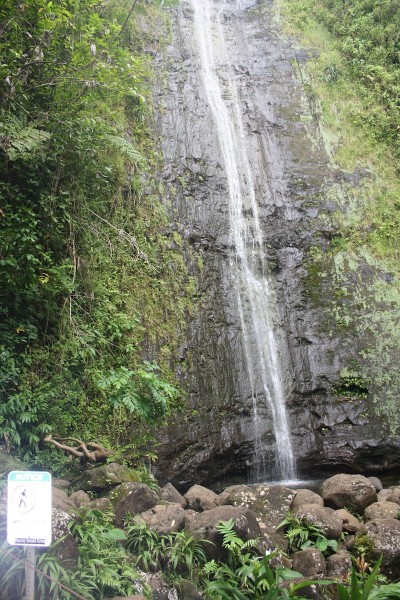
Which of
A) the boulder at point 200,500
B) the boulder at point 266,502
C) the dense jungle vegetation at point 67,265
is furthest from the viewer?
the dense jungle vegetation at point 67,265

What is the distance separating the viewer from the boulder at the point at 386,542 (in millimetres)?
4578

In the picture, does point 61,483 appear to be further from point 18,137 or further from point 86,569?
point 18,137

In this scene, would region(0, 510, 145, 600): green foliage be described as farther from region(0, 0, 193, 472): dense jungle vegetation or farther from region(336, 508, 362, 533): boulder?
region(336, 508, 362, 533): boulder

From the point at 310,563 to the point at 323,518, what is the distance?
662 millimetres

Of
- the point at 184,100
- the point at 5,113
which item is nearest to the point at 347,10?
the point at 184,100

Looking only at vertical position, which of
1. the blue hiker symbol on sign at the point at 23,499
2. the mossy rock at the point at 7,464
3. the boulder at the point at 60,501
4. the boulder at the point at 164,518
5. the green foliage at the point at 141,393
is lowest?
the boulder at the point at 164,518

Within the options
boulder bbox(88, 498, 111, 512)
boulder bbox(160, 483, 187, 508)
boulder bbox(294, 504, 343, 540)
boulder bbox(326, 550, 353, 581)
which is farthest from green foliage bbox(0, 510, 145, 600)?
boulder bbox(294, 504, 343, 540)

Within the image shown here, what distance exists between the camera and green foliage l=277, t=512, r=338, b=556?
4.73 meters

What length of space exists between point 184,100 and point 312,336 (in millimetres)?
6518

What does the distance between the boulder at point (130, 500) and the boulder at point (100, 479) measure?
0.81 ft

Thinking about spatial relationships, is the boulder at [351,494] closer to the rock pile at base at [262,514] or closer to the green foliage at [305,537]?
the rock pile at base at [262,514]

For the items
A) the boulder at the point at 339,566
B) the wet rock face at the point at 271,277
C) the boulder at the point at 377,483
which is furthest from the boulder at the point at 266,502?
the boulder at the point at 377,483

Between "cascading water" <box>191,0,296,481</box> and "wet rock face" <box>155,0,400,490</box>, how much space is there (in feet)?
0.27

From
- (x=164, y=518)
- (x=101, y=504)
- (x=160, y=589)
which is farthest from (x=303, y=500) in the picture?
(x=101, y=504)
